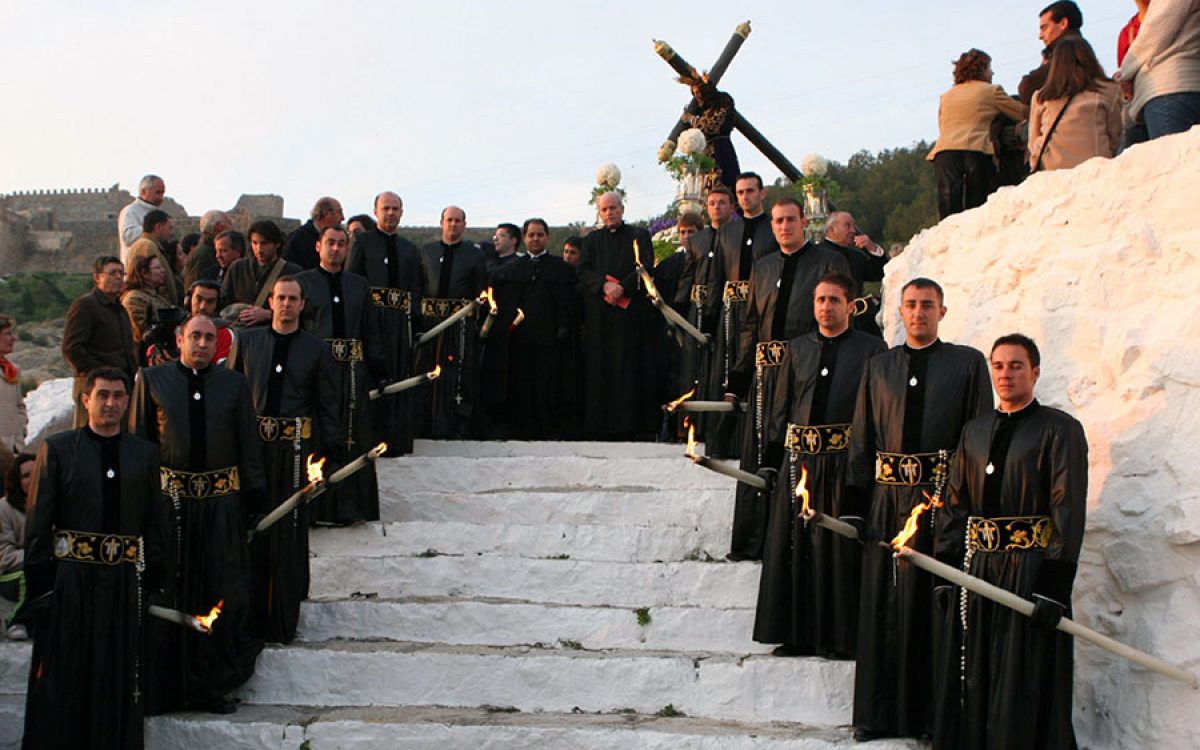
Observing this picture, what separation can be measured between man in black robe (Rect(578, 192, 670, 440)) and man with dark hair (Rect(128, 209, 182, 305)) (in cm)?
317

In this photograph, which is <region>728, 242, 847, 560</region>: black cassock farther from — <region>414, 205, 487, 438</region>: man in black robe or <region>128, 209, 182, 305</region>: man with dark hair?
<region>128, 209, 182, 305</region>: man with dark hair

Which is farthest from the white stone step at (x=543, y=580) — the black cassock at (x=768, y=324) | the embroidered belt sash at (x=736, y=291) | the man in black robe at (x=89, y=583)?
the embroidered belt sash at (x=736, y=291)

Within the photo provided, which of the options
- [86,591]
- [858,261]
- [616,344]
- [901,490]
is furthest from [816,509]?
[616,344]

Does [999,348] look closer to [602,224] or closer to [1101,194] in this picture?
[1101,194]

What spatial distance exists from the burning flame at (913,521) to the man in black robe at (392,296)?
14.7 feet

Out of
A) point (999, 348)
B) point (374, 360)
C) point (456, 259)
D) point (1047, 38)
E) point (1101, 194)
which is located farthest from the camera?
point (456, 259)

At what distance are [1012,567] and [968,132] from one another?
4.54 metres

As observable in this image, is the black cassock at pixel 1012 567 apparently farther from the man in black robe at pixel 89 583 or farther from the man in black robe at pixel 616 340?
the man in black robe at pixel 616 340

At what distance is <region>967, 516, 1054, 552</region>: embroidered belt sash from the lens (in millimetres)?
6297

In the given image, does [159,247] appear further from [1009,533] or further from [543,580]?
[1009,533]

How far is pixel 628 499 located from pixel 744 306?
154cm

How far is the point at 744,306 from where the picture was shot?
9.66 m

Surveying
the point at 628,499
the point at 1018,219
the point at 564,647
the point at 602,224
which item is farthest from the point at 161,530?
the point at 602,224

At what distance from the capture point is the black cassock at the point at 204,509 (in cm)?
742
